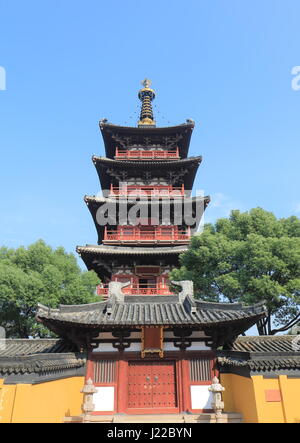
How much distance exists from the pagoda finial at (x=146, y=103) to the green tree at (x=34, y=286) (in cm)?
1801

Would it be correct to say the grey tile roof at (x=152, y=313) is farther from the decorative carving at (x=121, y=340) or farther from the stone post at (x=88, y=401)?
the stone post at (x=88, y=401)

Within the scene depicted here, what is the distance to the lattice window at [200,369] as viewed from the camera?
35.5 feet

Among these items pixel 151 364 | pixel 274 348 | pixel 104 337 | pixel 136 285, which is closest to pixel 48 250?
pixel 136 285

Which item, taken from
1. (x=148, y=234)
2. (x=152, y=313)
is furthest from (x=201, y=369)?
(x=148, y=234)

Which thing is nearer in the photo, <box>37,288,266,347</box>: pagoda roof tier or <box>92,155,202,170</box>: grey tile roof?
<box>37,288,266,347</box>: pagoda roof tier

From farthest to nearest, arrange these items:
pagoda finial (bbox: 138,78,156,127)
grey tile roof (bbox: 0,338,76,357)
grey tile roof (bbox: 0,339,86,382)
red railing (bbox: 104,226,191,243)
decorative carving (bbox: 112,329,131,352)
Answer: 1. pagoda finial (bbox: 138,78,156,127)
2. red railing (bbox: 104,226,191,243)
3. grey tile roof (bbox: 0,338,76,357)
4. decorative carving (bbox: 112,329,131,352)
5. grey tile roof (bbox: 0,339,86,382)

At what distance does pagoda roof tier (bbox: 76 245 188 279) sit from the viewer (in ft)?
68.0

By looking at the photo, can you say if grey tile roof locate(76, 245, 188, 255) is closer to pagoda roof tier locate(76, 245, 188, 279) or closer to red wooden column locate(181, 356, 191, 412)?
pagoda roof tier locate(76, 245, 188, 279)

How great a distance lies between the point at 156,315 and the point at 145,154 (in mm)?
18917

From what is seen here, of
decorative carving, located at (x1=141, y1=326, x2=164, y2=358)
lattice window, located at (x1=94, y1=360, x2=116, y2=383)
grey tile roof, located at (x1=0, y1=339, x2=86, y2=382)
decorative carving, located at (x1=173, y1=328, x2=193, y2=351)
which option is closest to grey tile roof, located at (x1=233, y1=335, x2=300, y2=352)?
decorative carving, located at (x1=173, y1=328, x2=193, y2=351)

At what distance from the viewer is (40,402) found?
8.50 metres

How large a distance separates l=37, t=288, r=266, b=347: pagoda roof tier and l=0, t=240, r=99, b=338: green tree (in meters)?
6.39

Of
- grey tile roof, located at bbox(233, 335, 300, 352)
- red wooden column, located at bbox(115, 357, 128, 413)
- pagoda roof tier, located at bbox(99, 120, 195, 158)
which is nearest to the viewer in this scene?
red wooden column, located at bbox(115, 357, 128, 413)

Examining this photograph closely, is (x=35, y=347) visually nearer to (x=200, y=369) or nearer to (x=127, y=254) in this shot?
(x=200, y=369)
